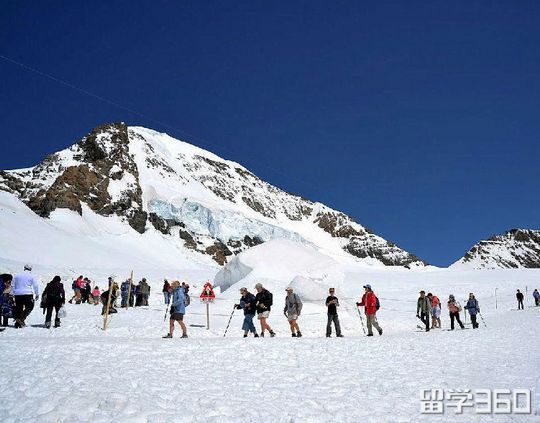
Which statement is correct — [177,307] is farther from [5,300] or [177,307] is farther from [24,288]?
[5,300]

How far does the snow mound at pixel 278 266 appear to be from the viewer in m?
31.5

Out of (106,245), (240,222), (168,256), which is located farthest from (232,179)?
(106,245)

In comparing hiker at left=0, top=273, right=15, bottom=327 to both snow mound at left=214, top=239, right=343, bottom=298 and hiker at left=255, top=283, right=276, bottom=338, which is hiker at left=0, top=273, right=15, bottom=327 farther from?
snow mound at left=214, top=239, right=343, bottom=298

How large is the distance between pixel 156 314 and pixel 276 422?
53.3 ft

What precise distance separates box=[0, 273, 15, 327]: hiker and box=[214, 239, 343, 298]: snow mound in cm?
1716

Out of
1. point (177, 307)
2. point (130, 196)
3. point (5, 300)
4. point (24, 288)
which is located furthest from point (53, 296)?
point (130, 196)

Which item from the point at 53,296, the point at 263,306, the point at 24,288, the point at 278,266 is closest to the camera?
the point at 24,288

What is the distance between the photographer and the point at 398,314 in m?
30.1

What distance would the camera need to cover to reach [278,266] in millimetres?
32469

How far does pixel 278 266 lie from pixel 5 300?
20187 mm

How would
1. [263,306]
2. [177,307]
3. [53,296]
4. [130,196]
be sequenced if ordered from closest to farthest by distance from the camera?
[177,307] → [263,306] → [53,296] → [130,196]

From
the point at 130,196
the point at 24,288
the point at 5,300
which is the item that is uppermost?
the point at 130,196

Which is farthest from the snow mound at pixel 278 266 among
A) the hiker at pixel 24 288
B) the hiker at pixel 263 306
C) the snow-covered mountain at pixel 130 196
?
the snow-covered mountain at pixel 130 196

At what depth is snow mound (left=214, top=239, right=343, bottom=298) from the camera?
31531mm
